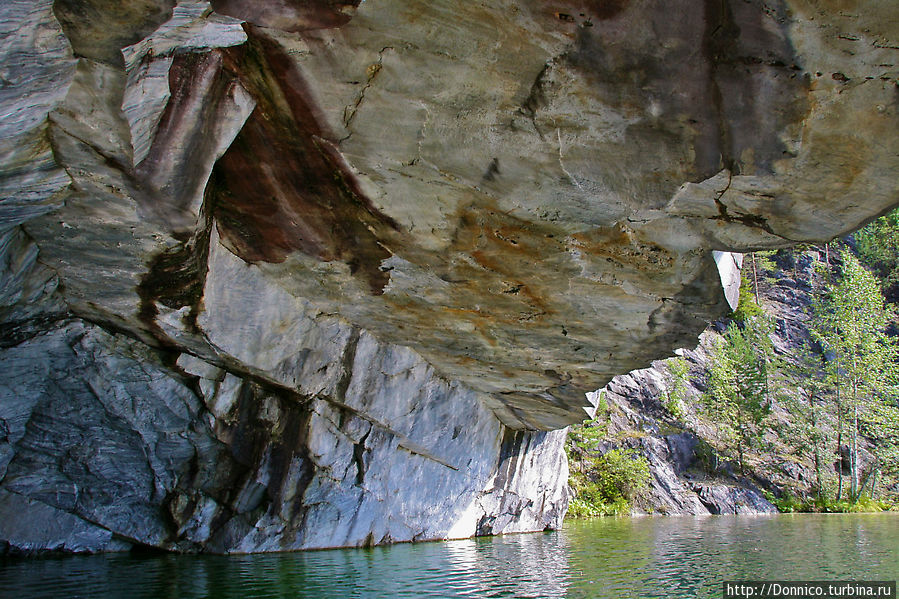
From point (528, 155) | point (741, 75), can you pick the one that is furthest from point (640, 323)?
point (741, 75)

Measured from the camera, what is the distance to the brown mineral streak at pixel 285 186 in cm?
496

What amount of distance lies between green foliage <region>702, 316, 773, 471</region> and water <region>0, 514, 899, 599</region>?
49.5 feet

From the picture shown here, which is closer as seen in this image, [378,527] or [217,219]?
[217,219]

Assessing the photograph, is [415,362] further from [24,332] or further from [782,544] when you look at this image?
[782,544]

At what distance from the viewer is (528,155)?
208 inches

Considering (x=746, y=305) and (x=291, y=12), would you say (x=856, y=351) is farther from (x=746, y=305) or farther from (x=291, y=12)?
(x=291, y=12)

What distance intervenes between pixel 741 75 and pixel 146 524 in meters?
10.6

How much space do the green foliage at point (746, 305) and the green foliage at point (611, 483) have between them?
587 inches

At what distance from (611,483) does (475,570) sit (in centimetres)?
1609

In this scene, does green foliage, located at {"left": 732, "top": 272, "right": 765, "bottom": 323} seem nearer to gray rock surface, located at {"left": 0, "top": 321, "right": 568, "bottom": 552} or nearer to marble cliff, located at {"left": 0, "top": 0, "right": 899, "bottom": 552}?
marble cliff, located at {"left": 0, "top": 0, "right": 899, "bottom": 552}

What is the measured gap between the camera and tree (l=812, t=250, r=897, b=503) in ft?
82.0

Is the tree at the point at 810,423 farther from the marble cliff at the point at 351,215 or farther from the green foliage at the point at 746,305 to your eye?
the marble cliff at the point at 351,215

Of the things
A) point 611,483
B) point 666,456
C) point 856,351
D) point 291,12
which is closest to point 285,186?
point 291,12

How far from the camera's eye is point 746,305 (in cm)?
3456
